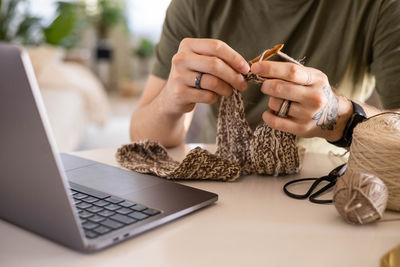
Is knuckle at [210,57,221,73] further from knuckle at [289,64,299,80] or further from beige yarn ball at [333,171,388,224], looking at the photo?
beige yarn ball at [333,171,388,224]

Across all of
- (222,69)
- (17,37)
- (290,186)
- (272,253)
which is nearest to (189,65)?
(222,69)

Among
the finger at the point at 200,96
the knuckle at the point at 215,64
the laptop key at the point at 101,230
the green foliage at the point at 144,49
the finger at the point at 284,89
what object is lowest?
the green foliage at the point at 144,49

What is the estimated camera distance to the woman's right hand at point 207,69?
→ 675 millimetres

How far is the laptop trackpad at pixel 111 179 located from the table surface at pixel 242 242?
0.38 feet

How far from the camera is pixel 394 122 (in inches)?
23.3

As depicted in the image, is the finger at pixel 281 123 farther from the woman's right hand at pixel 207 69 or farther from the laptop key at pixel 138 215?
the laptop key at pixel 138 215

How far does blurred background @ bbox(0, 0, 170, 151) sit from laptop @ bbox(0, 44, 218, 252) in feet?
5.72

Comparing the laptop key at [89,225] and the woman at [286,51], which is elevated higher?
the woman at [286,51]

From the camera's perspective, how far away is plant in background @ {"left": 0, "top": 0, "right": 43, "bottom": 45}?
4445 millimetres

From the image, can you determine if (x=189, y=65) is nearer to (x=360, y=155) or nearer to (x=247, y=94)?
(x=360, y=155)

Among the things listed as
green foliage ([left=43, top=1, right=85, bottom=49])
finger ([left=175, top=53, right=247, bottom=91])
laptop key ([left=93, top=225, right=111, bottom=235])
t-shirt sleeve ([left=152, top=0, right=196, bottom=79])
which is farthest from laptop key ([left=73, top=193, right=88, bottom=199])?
green foliage ([left=43, top=1, right=85, bottom=49])

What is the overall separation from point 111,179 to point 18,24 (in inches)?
179

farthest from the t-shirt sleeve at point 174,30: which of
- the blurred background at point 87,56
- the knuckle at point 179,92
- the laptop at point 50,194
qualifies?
the blurred background at point 87,56

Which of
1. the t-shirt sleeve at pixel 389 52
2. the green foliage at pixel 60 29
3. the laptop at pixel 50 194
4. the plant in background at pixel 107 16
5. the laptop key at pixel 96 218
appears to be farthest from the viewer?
the plant in background at pixel 107 16
